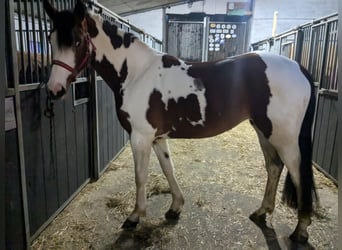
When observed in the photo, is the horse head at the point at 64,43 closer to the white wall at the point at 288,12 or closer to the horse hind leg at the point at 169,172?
the horse hind leg at the point at 169,172

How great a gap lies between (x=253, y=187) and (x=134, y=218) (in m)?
1.12

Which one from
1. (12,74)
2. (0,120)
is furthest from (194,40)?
(0,120)

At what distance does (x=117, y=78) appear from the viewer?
5.51 feet

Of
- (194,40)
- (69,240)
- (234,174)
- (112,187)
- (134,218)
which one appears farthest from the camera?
(194,40)

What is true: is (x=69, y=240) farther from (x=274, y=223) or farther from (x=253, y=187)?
(x=253, y=187)

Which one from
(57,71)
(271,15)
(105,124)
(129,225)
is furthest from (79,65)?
(271,15)

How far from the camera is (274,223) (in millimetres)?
1803

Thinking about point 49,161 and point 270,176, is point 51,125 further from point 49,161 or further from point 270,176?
point 270,176

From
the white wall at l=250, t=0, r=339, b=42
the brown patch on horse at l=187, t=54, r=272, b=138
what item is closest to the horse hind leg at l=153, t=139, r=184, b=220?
the brown patch on horse at l=187, t=54, r=272, b=138

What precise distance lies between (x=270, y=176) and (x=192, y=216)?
1.94ft

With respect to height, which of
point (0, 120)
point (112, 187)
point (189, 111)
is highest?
point (0, 120)

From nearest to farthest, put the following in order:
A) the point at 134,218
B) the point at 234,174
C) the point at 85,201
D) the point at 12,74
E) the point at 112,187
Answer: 1. the point at 12,74
2. the point at 134,218
3. the point at 85,201
4. the point at 112,187
5. the point at 234,174

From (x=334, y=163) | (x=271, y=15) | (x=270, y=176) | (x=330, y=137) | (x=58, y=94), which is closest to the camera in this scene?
(x=58, y=94)

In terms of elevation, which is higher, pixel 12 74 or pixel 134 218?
pixel 12 74
